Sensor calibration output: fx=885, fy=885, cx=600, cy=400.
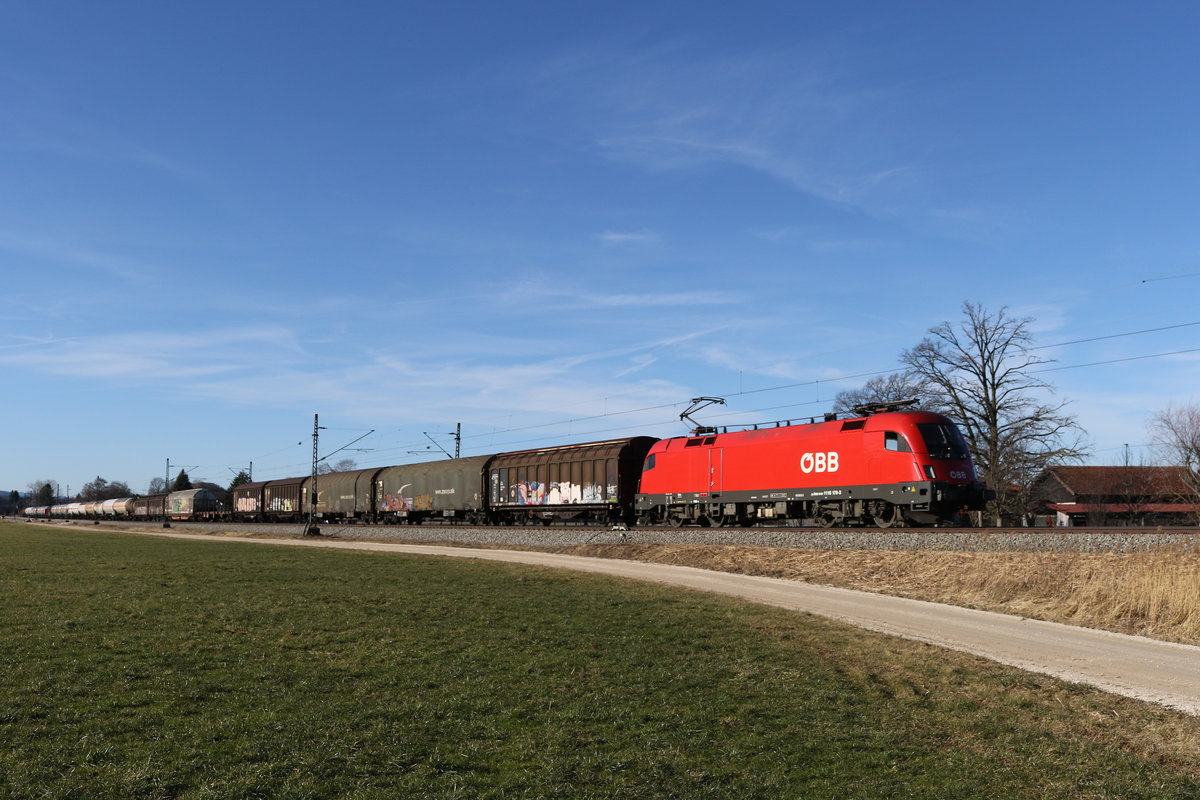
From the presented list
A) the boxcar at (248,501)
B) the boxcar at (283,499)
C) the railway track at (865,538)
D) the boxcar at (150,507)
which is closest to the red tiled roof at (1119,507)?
the railway track at (865,538)

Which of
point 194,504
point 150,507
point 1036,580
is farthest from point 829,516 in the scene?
point 150,507

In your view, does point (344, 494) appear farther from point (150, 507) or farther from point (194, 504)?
point (150, 507)

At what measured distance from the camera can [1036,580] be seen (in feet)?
71.0

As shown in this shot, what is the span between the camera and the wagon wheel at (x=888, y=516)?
3020 centimetres

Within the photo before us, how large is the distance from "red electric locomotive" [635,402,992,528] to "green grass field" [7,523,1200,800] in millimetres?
13802

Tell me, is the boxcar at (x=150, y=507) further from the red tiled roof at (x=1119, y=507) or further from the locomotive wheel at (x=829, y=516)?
the red tiled roof at (x=1119, y=507)

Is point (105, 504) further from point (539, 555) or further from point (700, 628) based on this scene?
point (700, 628)

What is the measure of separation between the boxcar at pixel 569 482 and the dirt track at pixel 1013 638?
15.2m

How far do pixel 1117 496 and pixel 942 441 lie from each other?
72906 millimetres

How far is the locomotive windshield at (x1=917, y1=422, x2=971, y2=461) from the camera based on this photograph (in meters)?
29.2

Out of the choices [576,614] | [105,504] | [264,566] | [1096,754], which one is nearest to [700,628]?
[576,614]

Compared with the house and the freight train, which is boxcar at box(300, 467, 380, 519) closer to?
the freight train

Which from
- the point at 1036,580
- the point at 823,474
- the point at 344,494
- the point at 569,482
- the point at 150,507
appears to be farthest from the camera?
the point at 150,507

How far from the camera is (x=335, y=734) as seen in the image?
8.30 meters
